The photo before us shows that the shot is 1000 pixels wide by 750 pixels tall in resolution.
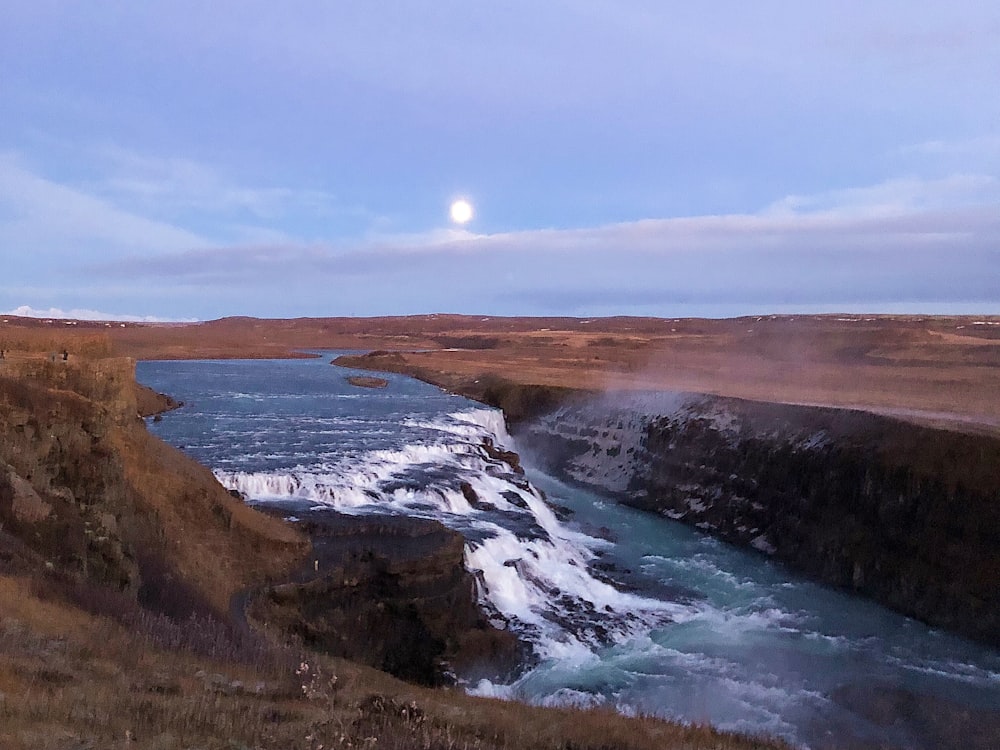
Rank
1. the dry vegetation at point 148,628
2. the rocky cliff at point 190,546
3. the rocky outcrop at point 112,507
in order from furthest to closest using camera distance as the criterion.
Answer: the rocky cliff at point 190,546
the rocky outcrop at point 112,507
the dry vegetation at point 148,628

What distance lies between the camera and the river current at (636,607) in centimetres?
1371

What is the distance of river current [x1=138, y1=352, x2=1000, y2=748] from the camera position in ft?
45.0

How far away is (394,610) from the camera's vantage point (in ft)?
47.5

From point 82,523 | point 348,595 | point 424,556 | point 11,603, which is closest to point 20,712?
point 11,603

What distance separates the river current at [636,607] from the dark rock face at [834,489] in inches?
33.3

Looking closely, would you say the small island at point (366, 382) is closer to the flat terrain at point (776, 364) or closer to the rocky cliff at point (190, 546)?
the flat terrain at point (776, 364)

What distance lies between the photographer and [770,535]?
2448 centimetres

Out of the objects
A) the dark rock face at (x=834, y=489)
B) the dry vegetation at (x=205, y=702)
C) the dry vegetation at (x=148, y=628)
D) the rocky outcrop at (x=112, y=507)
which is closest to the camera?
the dry vegetation at (x=205, y=702)

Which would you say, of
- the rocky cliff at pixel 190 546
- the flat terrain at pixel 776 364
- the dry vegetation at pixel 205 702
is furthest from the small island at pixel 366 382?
the dry vegetation at pixel 205 702

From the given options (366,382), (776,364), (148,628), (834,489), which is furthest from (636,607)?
(776,364)

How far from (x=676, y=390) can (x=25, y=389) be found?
1179 inches

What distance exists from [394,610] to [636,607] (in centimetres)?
671

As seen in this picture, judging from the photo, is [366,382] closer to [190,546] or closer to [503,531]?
[503,531]

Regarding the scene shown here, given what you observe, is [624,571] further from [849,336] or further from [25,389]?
[849,336]
